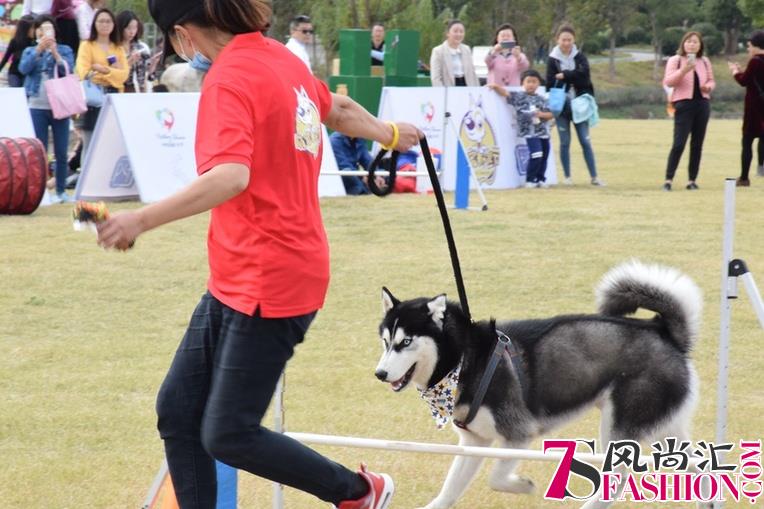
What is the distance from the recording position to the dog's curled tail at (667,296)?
430cm

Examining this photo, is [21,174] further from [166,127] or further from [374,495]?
[374,495]

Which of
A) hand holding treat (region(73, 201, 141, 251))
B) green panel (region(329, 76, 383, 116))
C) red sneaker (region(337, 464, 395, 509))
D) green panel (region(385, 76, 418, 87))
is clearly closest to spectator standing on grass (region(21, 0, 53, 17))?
green panel (region(329, 76, 383, 116))

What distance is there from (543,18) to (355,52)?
34.6 m

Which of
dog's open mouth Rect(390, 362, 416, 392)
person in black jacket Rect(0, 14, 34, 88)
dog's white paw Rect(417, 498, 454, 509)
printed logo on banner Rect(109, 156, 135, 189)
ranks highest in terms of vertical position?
person in black jacket Rect(0, 14, 34, 88)

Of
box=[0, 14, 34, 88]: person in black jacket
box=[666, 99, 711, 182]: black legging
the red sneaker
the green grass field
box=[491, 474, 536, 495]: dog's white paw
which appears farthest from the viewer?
box=[666, 99, 711, 182]: black legging

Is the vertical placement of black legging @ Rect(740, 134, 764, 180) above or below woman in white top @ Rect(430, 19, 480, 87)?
below

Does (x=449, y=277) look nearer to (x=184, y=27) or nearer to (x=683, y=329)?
(x=683, y=329)

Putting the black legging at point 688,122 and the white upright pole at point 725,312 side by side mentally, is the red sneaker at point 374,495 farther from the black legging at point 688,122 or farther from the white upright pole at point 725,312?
the black legging at point 688,122

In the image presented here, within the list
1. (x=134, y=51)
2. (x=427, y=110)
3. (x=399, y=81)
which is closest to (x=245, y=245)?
(x=134, y=51)

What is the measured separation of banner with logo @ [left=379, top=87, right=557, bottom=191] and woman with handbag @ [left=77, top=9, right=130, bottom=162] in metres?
3.30

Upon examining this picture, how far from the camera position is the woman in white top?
51.1ft

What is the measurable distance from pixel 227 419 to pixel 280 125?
79 centimetres

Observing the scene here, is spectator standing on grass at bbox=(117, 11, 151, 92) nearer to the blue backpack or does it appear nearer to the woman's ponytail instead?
the blue backpack

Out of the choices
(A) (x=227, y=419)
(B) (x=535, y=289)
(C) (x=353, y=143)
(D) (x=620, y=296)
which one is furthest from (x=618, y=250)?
(A) (x=227, y=419)
